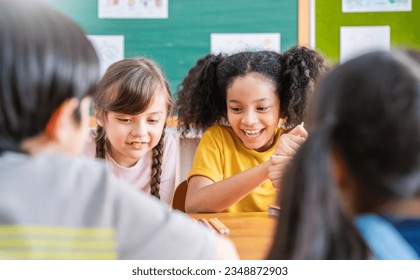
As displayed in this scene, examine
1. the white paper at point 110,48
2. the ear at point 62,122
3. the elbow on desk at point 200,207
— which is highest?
the white paper at point 110,48

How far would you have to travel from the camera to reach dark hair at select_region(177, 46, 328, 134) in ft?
3.61

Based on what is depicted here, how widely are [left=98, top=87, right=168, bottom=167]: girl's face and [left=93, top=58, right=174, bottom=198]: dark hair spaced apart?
0.01 meters

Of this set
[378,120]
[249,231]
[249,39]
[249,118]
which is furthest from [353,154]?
[249,39]

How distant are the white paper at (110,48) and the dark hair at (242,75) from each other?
538 mm

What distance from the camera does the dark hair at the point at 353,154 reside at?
1.20ft

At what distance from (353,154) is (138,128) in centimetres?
75

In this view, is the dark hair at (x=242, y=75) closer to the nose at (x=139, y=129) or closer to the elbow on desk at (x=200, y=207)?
the nose at (x=139, y=129)

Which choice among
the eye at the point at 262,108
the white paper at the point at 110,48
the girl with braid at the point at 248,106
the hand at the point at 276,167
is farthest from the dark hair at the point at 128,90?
the white paper at the point at 110,48

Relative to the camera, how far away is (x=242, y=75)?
1093 millimetres

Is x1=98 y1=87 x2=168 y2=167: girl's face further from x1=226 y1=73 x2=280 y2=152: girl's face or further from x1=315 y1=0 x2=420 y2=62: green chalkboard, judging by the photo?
x1=315 y1=0 x2=420 y2=62: green chalkboard

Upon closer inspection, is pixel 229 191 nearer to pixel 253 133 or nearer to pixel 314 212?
pixel 253 133

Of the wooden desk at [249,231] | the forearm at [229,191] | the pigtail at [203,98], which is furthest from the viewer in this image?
the pigtail at [203,98]

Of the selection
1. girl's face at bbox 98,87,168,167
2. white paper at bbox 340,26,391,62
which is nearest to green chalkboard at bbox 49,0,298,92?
white paper at bbox 340,26,391,62
